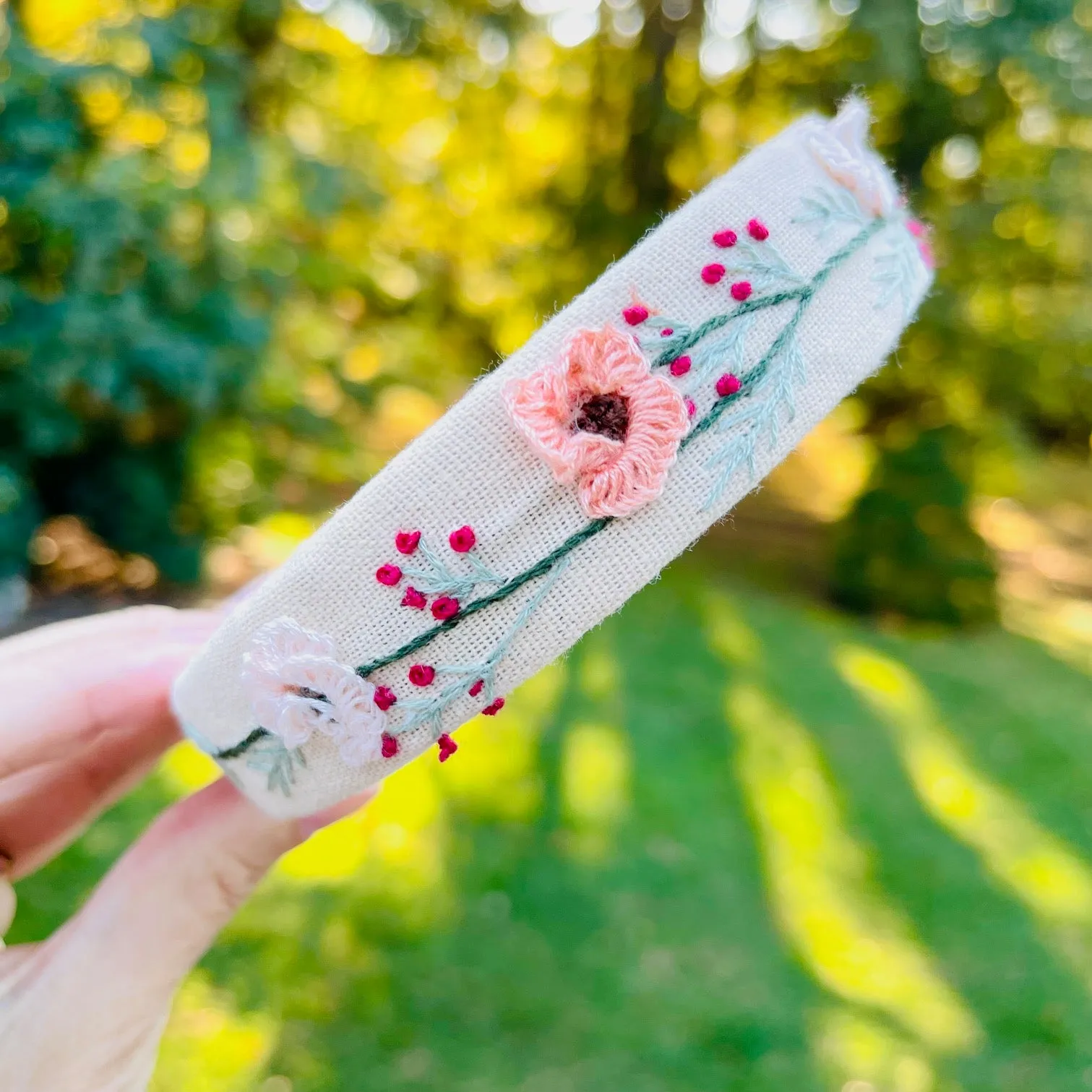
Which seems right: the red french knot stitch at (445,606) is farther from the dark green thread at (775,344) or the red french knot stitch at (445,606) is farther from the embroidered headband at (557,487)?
the dark green thread at (775,344)

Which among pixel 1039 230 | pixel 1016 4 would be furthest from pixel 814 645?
pixel 1016 4

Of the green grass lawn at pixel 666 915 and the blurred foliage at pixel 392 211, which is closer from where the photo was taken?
the green grass lawn at pixel 666 915

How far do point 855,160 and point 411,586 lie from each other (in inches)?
19.4

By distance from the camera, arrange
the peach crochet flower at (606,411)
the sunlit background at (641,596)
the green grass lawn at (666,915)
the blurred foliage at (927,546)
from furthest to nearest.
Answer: the blurred foliage at (927,546) < the sunlit background at (641,596) < the green grass lawn at (666,915) < the peach crochet flower at (606,411)

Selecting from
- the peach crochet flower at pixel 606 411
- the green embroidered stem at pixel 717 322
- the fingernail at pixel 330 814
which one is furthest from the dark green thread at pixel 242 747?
the green embroidered stem at pixel 717 322

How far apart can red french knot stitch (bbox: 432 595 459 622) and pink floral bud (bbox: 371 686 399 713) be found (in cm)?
7

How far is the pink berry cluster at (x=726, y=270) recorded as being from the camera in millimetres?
661

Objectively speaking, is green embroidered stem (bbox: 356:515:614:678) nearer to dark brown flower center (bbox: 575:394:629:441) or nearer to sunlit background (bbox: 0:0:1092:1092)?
dark brown flower center (bbox: 575:394:629:441)

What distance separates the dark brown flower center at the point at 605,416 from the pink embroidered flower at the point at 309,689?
0.80ft

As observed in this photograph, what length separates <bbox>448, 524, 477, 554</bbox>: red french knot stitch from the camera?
25.0 inches

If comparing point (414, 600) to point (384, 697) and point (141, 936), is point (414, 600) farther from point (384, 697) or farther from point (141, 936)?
point (141, 936)

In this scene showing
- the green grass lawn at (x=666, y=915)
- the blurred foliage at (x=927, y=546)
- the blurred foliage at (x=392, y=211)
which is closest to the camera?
the green grass lawn at (x=666, y=915)

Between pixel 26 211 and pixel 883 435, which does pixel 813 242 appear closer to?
pixel 26 211

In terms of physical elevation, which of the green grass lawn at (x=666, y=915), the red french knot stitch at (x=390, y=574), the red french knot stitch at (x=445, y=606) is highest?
the red french knot stitch at (x=390, y=574)
